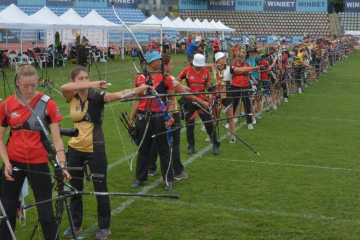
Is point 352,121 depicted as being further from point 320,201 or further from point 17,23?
point 17,23

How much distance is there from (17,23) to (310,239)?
2065 centimetres

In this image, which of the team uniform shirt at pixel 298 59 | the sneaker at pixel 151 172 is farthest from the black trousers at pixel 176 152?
the team uniform shirt at pixel 298 59

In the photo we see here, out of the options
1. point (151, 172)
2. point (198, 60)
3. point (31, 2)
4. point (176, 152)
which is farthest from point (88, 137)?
point (31, 2)

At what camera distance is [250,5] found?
54.8 m

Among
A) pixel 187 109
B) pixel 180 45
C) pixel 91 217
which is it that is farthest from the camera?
pixel 180 45

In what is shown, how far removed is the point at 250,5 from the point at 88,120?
52.3 metres

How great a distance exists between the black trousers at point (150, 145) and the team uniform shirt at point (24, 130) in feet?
7.56

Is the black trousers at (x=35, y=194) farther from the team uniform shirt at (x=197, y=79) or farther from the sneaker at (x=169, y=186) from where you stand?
the team uniform shirt at (x=197, y=79)

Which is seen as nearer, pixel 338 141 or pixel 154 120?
pixel 154 120

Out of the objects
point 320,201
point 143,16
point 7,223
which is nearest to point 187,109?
point 320,201

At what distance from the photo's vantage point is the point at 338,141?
386 inches

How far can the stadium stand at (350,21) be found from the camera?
5512 centimetres

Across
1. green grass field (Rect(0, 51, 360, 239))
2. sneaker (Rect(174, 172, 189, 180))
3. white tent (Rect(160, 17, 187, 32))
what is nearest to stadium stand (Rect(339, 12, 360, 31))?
white tent (Rect(160, 17, 187, 32))

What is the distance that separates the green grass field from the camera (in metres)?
5.25
